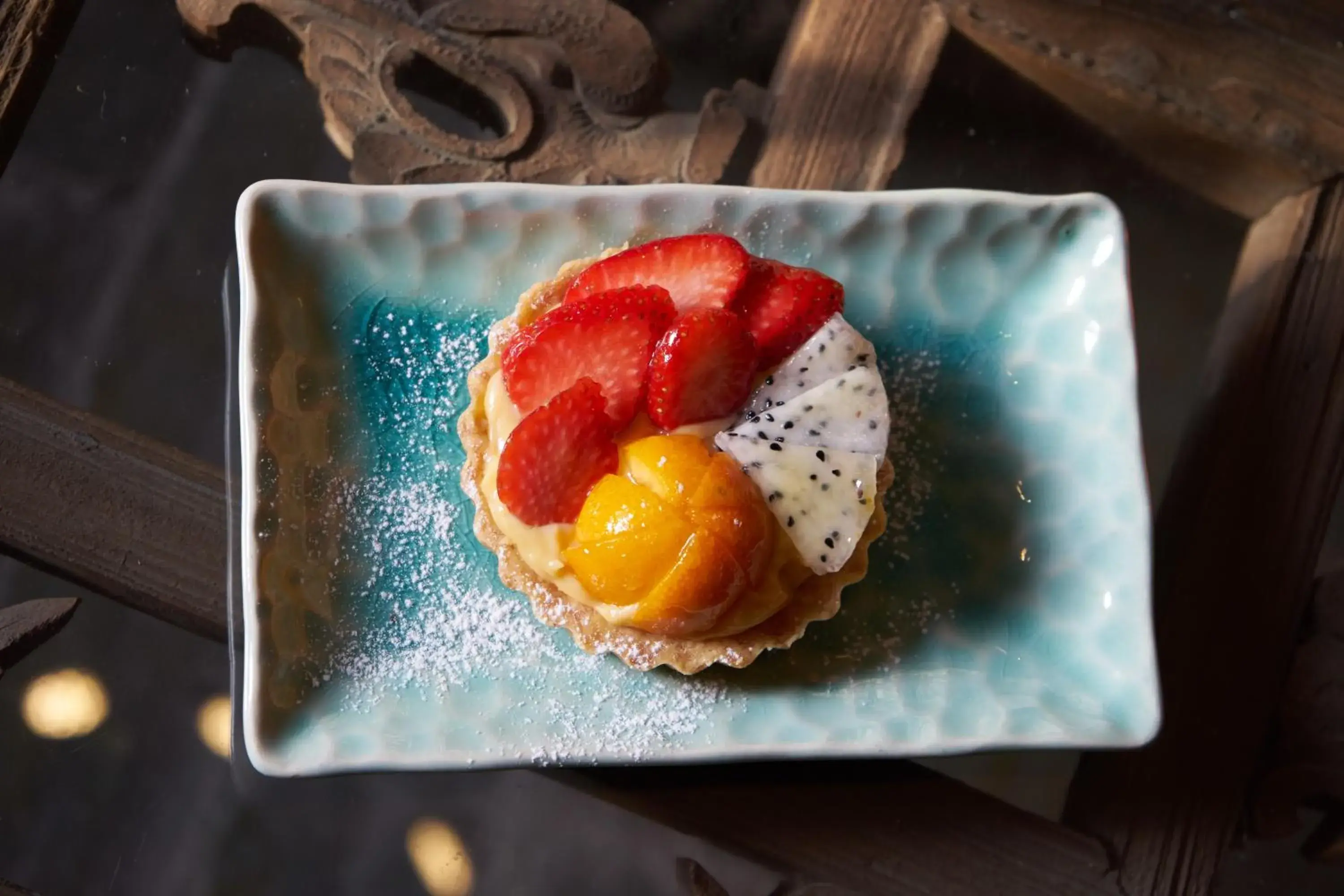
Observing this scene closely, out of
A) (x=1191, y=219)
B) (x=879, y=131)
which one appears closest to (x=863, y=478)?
(x=879, y=131)

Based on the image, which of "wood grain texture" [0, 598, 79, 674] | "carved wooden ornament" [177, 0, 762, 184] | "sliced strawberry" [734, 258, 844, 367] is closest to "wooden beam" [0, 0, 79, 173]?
"carved wooden ornament" [177, 0, 762, 184]

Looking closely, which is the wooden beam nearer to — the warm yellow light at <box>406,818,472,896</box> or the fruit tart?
the fruit tart

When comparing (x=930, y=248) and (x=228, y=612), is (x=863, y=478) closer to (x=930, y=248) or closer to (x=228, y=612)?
(x=930, y=248)

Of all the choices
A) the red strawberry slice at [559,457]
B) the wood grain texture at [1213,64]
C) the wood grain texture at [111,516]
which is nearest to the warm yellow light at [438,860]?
the wood grain texture at [111,516]

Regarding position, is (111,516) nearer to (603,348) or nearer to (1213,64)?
(603,348)

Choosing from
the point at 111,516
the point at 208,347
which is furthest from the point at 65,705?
the point at 208,347

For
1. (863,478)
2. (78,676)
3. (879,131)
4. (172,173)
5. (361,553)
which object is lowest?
(78,676)
